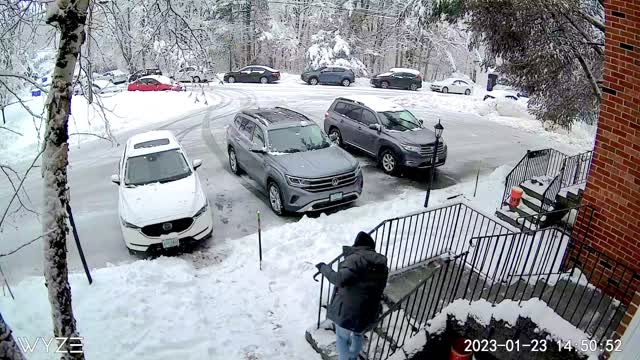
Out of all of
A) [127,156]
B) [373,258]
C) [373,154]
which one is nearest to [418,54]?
[373,154]

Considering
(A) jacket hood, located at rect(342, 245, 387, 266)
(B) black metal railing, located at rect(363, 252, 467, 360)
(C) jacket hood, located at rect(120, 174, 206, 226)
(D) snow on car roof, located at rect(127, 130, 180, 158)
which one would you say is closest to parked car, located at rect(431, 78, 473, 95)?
(D) snow on car roof, located at rect(127, 130, 180, 158)

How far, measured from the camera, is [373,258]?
15.8 feet

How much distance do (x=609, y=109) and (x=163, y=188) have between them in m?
7.61

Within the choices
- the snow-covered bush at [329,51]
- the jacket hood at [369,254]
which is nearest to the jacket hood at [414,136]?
the jacket hood at [369,254]

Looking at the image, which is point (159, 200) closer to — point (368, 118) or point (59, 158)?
point (59, 158)

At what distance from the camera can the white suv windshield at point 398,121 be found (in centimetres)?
1334

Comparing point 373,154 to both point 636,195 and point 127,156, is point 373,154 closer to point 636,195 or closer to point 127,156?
point 127,156

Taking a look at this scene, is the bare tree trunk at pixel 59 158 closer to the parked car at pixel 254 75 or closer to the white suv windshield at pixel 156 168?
the white suv windshield at pixel 156 168

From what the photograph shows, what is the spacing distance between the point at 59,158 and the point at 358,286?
320cm

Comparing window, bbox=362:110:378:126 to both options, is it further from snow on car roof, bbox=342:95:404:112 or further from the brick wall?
the brick wall

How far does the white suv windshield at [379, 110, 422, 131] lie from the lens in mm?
13339

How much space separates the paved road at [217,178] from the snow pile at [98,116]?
872 millimetres

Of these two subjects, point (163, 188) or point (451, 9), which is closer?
point (163, 188)

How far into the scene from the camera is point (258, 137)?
37.1 feet
